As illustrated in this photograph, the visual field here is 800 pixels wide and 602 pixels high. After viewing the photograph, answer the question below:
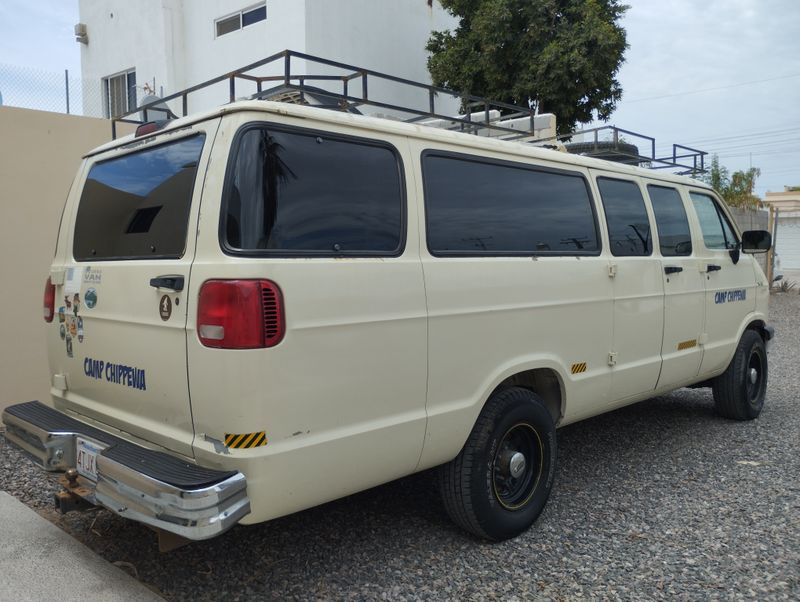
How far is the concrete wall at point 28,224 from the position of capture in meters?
5.62

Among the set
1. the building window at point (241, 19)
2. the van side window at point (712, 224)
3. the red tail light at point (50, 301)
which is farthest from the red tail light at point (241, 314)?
the building window at point (241, 19)

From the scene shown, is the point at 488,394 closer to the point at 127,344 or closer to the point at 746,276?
the point at 127,344

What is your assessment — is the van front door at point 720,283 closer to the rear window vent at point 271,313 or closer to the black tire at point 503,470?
the black tire at point 503,470

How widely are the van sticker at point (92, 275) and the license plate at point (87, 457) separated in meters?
0.75

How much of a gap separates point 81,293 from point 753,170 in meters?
26.0

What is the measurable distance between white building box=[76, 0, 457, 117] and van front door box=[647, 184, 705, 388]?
28.3ft

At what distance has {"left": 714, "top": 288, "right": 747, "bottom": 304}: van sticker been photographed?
17.9ft

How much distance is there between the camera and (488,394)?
3.46 m

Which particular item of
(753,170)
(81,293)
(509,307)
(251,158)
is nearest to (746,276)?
(509,307)

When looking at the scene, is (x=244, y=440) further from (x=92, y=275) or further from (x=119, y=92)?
(x=119, y=92)

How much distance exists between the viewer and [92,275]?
10.8ft

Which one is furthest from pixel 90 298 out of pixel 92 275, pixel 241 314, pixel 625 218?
pixel 625 218

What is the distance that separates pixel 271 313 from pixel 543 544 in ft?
6.95

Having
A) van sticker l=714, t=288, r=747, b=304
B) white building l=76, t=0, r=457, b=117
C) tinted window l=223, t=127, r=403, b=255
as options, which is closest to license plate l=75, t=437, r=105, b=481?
tinted window l=223, t=127, r=403, b=255
